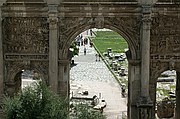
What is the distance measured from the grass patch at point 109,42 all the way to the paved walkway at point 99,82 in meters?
6.29

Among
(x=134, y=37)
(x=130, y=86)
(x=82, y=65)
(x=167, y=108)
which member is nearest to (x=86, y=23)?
(x=134, y=37)

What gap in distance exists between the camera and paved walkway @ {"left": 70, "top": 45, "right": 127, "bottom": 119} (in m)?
31.6

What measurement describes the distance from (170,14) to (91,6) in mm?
3860

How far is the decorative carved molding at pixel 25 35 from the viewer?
2338 centimetres

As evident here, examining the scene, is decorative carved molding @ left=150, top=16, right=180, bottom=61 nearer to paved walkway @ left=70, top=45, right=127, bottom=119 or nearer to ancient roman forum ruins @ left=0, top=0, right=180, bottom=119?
ancient roman forum ruins @ left=0, top=0, right=180, bottom=119

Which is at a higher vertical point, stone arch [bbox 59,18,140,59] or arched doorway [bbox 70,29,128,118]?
stone arch [bbox 59,18,140,59]

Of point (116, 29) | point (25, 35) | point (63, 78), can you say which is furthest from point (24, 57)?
point (116, 29)

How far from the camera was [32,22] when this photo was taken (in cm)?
2338

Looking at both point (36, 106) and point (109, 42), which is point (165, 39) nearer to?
point (36, 106)

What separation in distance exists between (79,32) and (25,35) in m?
2.66

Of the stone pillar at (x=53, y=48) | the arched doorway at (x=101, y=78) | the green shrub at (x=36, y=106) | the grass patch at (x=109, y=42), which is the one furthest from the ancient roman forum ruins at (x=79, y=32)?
the grass patch at (x=109, y=42)

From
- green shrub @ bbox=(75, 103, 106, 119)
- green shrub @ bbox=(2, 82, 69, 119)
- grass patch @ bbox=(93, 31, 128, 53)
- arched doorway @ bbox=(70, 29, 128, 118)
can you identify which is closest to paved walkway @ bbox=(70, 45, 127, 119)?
arched doorway @ bbox=(70, 29, 128, 118)

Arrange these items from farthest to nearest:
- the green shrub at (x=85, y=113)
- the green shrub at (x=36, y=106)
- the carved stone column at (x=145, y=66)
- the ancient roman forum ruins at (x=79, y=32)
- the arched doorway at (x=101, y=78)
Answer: the arched doorway at (x=101, y=78) → the ancient roman forum ruins at (x=79, y=32) → the carved stone column at (x=145, y=66) → the green shrub at (x=85, y=113) → the green shrub at (x=36, y=106)

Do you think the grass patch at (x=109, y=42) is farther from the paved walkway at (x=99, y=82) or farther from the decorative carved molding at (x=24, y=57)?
the decorative carved molding at (x=24, y=57)
